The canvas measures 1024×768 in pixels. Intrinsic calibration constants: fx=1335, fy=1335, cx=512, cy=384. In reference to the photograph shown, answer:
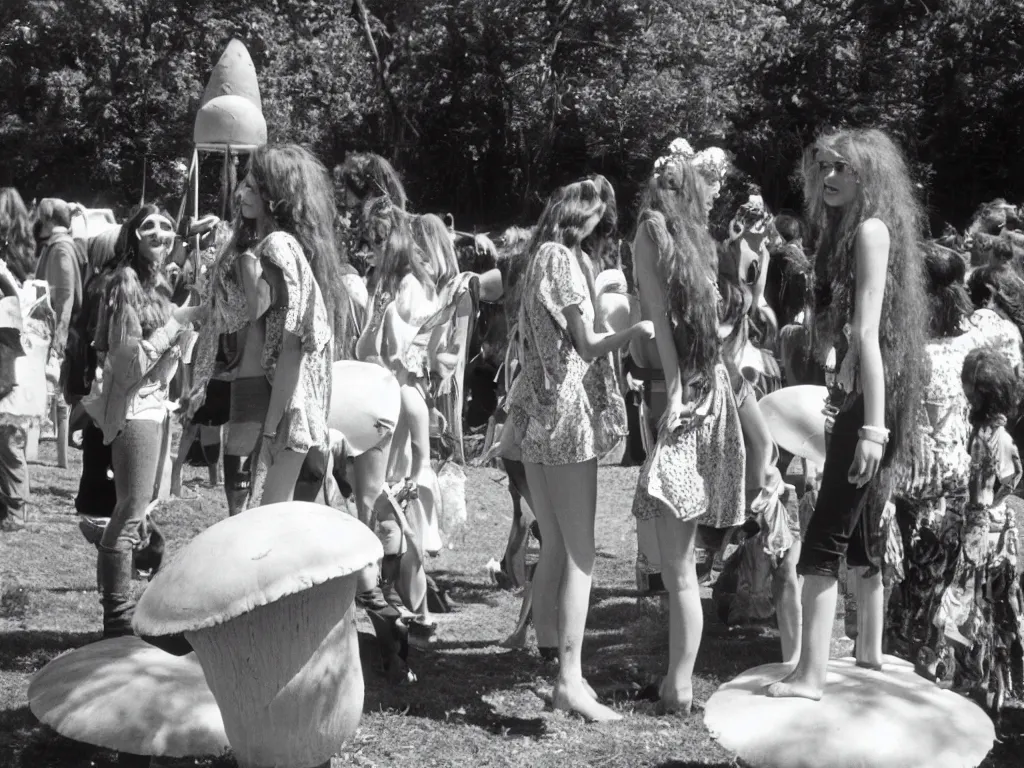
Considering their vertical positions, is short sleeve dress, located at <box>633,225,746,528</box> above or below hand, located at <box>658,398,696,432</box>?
below

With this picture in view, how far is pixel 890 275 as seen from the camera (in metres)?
4.13

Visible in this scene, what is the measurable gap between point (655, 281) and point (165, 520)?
4780 millimetres

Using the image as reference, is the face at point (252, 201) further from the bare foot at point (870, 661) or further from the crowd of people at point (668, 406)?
the bare foot at point (870, 661)

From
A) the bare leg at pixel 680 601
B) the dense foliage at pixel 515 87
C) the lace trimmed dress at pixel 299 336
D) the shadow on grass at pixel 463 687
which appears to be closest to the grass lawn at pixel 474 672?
the shadow on grass at pixel 463 687

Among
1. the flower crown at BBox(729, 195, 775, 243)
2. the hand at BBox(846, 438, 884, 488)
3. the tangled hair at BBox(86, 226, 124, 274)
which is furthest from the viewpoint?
the flower crown at BBox(729, 195, 775, 243)

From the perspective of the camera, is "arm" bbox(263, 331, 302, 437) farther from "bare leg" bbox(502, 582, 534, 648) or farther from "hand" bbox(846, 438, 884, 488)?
"hand" bbox(846, 438, 884, 488)

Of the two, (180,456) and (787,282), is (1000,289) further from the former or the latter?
(180,456)

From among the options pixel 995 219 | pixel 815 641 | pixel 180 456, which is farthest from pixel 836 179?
pixel 995 219

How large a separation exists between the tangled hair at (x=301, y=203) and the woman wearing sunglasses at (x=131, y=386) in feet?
2.37

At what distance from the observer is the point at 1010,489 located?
502cm

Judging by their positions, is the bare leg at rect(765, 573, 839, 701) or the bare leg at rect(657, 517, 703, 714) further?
the bare leg at rect(657, 517, 703, 714)

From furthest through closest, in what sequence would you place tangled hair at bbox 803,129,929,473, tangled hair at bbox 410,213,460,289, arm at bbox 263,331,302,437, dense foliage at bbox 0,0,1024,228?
dense foliage at bbox 0,0,1024,228, tangled hair at bbox 410,213,460,289, arm at bbox 263,331,302,437, tangled hair at bbox 803,129,929,473

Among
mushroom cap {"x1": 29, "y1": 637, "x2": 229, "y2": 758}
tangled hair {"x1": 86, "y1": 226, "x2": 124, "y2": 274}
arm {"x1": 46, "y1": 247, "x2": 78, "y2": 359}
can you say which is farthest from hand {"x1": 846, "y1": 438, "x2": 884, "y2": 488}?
arm {"x1": 46, "y1": 247, "x2": 78, "y2": 359}

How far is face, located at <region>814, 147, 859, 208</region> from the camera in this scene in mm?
4141
